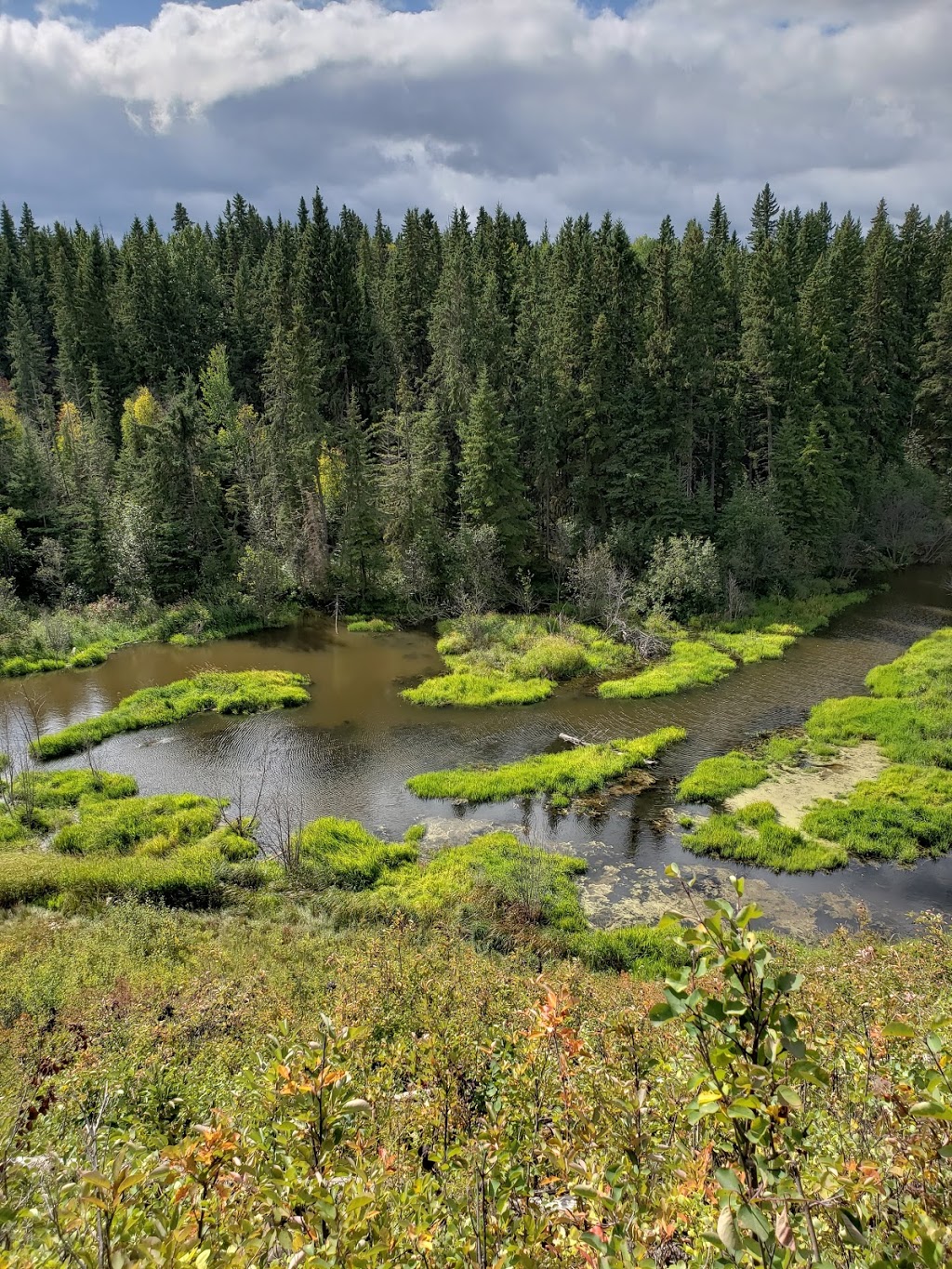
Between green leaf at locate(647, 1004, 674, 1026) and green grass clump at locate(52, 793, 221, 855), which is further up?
green leaf at locate(647, 1004, 674, 1026)

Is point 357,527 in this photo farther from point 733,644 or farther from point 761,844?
point 761,844

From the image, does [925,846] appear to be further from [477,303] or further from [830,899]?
[477,303]

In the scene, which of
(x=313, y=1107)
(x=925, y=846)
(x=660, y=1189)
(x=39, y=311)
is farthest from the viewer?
→ (x=39, y=311)

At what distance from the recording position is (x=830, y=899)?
48.8 feet

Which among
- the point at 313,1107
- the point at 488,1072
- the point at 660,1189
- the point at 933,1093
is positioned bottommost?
the point at 488,1072

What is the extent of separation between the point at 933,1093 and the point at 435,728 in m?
22.3

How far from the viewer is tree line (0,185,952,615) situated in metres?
37.5

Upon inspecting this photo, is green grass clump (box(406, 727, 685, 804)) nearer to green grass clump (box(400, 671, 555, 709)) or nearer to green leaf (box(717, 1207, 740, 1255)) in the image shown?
green grass clump (box(400, 671, 555, 709))

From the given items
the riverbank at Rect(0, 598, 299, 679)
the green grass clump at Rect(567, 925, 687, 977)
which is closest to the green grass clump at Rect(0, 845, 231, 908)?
the green grass clump at Rect(567, 925, 687, 977)

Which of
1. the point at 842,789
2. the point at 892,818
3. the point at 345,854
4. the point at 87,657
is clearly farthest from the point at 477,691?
the point at 87,657

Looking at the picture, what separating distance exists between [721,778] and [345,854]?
10182 mm

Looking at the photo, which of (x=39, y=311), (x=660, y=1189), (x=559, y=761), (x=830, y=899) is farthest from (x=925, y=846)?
(x=39, y=311)

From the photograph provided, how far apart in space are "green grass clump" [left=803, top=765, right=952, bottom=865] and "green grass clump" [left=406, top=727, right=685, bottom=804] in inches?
203

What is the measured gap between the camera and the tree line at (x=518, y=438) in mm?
37500
